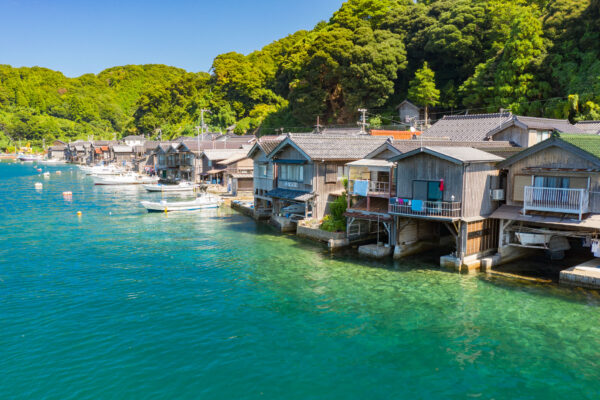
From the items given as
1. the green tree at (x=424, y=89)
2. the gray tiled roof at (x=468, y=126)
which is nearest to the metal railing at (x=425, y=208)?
the gray tiled roof at (x=468, y=126)

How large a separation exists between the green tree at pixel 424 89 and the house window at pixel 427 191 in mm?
38900

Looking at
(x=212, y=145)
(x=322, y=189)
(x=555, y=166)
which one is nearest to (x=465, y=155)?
(x=555, y=166)

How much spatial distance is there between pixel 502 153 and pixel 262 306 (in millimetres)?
19637

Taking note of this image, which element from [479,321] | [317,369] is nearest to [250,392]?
[317,369]

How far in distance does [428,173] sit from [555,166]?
7.07 metres

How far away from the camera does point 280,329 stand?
19.6 meters

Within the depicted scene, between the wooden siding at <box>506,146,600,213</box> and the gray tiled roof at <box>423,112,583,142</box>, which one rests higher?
the gray tiled roof at <box>423,112,583,142</box>

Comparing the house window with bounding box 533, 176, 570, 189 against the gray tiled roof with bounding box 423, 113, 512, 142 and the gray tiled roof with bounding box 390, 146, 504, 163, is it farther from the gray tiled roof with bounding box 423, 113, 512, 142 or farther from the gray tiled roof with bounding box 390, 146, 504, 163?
the gray tiled roof with bounding box 423, 113, 512, 142

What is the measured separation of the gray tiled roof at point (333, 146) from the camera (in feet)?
125

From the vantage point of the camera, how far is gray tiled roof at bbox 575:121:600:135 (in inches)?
1651

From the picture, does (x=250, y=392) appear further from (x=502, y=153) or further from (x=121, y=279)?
(x=502, y=153)

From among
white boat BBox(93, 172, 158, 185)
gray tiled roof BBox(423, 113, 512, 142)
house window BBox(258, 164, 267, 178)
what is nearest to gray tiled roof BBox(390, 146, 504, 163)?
gray tiled roof BBox(423, 113, 512, 142)

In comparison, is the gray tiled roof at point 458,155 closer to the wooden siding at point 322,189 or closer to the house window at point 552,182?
the house window at point 552,182

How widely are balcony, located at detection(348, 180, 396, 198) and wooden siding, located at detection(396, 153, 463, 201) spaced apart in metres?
1.35
